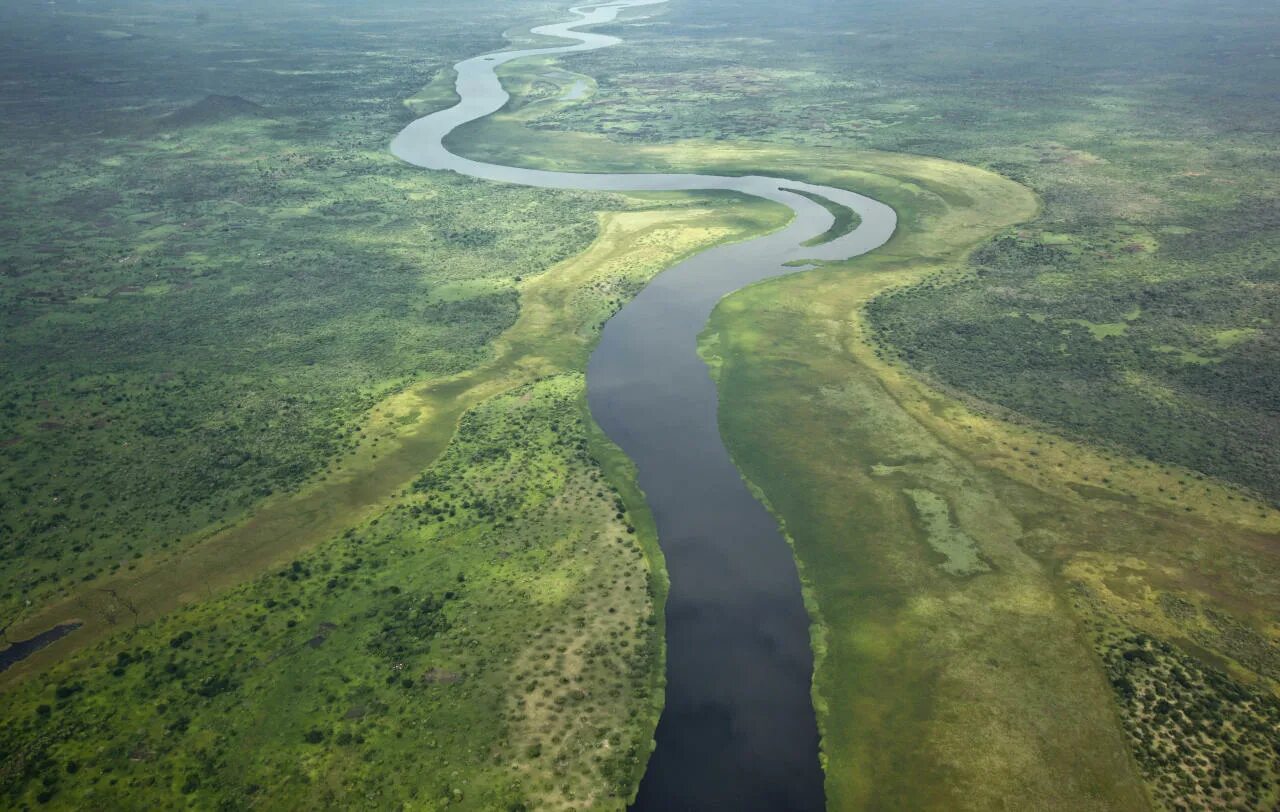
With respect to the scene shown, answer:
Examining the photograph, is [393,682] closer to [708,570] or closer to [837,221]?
[708,570]

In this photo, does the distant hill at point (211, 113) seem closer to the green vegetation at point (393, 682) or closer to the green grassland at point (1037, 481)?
the green grassland at point (1037, 481)

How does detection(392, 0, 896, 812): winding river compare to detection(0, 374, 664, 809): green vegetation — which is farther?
detection(392, 0, 896, 812): winding river

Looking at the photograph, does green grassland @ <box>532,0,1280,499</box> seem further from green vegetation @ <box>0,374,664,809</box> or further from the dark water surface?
the dark water surface

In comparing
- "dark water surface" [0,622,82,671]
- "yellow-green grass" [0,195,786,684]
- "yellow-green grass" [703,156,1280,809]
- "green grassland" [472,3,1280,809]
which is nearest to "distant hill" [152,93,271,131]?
"yellow-green grass" [0,195,786,684]

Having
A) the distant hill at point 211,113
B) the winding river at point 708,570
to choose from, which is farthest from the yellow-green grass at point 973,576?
the distant hill at point 211,113

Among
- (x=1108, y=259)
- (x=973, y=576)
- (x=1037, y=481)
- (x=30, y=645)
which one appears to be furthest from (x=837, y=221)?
(x=30, y=645)

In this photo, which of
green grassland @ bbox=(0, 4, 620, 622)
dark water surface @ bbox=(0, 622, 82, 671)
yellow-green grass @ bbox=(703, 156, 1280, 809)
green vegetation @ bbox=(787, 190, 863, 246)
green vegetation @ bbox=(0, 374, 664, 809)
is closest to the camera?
green vegetation @ bbox=(0, 374, 664, 809)
